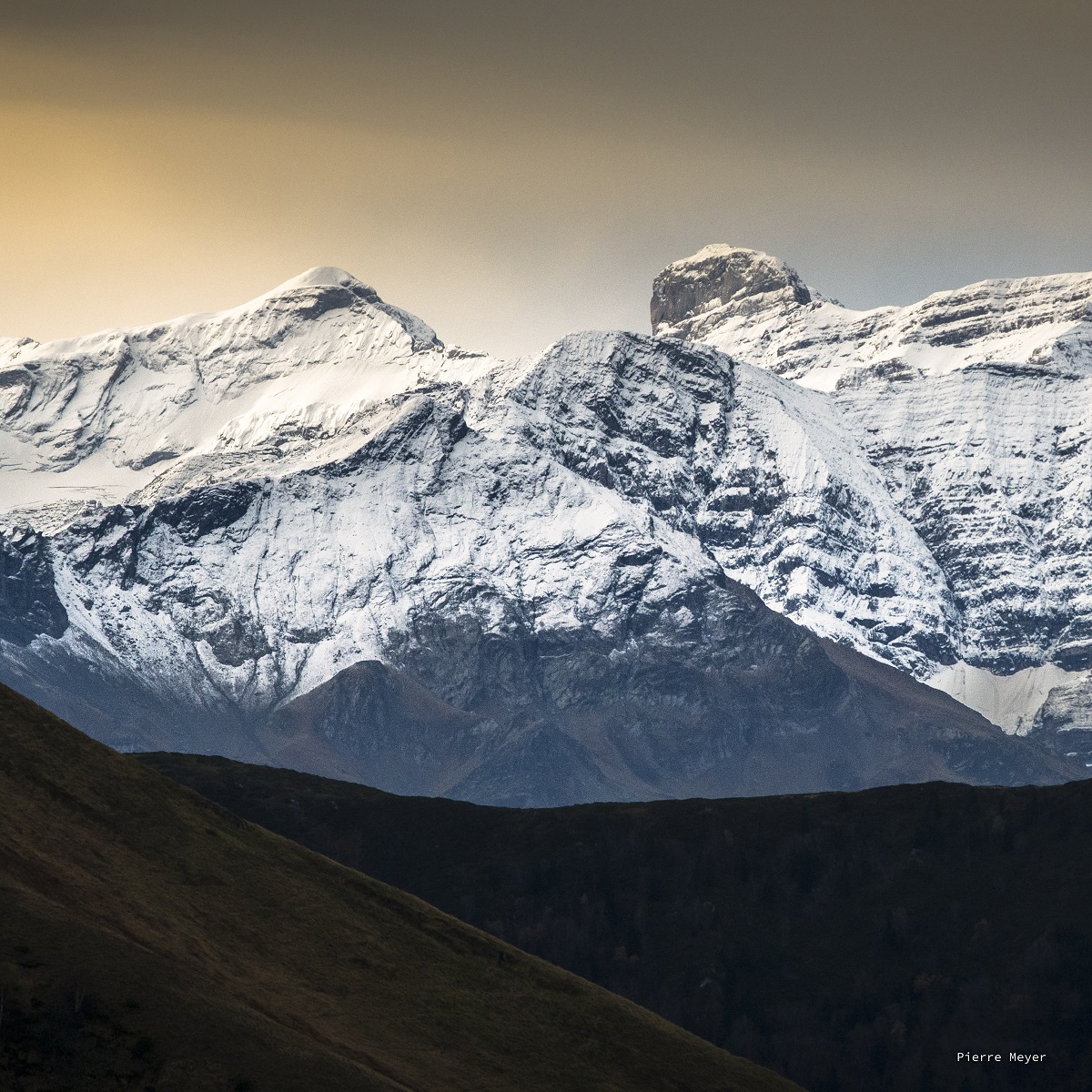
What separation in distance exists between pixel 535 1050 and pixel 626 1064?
945 cm

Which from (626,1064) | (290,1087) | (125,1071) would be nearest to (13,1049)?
(125,1071)

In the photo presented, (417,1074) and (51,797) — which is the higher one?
(51,797)

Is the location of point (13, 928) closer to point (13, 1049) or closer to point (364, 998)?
point (13, 1049)

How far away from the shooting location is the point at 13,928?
156 metres

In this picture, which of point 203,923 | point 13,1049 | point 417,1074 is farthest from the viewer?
point 203,923

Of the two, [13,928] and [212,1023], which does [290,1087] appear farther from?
[13,928]

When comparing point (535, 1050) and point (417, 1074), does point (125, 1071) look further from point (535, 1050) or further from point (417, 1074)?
point (535, 1050)

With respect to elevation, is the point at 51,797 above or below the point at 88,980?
above

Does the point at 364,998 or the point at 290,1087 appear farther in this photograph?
the point at 364,998

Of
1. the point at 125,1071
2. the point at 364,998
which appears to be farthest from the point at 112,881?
the point at 125,1071

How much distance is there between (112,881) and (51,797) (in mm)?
13967

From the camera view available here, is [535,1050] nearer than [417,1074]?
No

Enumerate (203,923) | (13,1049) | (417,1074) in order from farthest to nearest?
(203,923), (417,1074), (13,1049)

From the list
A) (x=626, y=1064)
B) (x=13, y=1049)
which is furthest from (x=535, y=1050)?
(x=13, y=1049)
